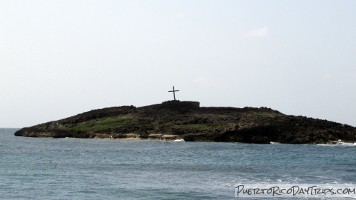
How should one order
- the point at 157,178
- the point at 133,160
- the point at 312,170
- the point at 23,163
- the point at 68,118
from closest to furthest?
the point at 157,178 < the point at 312,170 < the point at 23,163 < the point at 133,160 < the point at 68,118

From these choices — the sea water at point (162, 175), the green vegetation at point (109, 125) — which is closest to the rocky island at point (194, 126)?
the green vegetation at point (109, 125)

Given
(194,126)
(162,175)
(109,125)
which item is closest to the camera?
(162,175)

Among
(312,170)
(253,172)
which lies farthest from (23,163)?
(312,170)

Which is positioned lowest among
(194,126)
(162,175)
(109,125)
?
(162,175)

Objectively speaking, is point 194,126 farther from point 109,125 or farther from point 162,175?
point 162,175

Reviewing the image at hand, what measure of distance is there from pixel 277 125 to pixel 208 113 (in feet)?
119

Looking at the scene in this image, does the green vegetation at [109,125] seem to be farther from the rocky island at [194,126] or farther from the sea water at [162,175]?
the sea water at [162,175]

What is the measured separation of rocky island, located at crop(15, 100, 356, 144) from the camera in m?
131

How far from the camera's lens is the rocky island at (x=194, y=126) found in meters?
131

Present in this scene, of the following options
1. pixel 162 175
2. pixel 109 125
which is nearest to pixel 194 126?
pixel 109 125

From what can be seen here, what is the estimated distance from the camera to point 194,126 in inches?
5910

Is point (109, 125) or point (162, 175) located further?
point (109, 125)

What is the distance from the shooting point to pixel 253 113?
6634 inches

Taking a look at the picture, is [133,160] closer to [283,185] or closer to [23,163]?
[23,163]
